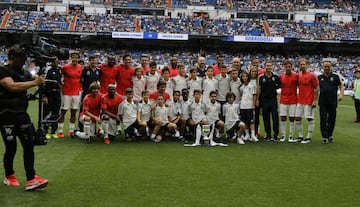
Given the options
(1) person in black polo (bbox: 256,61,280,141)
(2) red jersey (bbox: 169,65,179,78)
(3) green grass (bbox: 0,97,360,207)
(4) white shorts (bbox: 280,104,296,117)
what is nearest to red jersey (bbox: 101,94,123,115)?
(3) green grass (bbox: 0,97,360,207)

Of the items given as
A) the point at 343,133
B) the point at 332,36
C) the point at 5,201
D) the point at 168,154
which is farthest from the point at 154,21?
the point at 5,201

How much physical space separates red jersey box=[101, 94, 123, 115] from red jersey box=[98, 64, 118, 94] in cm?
74

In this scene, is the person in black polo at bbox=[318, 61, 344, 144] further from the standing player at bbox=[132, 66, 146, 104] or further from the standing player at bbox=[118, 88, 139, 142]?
the standing player at bbox=[118, 88, 139, 142]

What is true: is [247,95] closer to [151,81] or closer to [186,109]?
[186,109]

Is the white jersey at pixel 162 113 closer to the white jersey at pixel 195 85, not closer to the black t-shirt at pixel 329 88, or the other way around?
the white jersey at pixel 195 85

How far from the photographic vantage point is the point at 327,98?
1202cm

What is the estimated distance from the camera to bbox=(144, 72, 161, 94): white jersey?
12078mm

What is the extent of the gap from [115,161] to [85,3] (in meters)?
49.9

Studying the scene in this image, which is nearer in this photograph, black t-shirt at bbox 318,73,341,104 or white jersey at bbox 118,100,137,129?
white jersey at bbox 118,100,137,129

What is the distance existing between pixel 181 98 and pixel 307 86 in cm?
335

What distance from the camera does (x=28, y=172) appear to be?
6320 millimetres

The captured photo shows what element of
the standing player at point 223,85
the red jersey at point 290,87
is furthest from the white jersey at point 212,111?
the red jersey at point 290,87

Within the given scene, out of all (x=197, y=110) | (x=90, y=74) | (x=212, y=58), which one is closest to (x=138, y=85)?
(x=90, y=74)

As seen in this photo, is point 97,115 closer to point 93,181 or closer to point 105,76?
point 105,76
